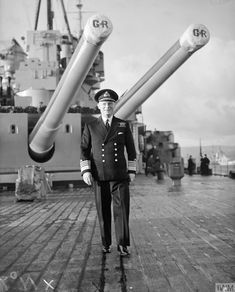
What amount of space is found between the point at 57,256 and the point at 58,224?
1556 mm

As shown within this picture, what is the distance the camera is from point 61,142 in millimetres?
11430

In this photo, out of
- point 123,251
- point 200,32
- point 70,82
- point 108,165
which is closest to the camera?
point 123,251

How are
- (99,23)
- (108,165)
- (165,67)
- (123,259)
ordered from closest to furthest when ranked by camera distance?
(123,259) < (108,165) < (99,23) < (165,67)

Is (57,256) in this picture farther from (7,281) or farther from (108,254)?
(7,281)

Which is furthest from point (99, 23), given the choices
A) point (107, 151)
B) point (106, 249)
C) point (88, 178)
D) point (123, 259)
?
point (123, 259)

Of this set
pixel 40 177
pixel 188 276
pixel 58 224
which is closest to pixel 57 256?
pixel 188 276

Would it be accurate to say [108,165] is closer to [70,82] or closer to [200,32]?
[200,32]

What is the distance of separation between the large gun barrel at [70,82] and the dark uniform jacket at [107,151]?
9.49ft

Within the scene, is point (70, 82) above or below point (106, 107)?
above

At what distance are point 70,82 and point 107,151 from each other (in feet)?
14.7

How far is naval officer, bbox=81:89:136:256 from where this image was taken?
2695 mm

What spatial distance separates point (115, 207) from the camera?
8.97ft

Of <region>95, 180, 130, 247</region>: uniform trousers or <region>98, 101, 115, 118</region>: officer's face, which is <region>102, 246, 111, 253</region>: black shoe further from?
<region>98, 101, 115, 118</region>: officer's face

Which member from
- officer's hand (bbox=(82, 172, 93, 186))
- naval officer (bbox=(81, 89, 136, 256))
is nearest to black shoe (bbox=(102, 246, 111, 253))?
naval officer (bbox=(81, 89, 136, 256))
